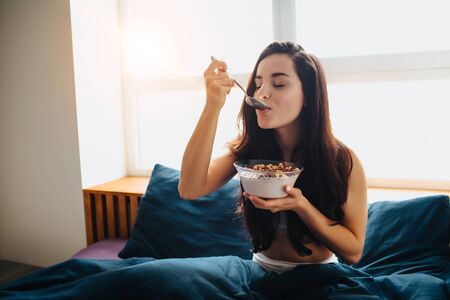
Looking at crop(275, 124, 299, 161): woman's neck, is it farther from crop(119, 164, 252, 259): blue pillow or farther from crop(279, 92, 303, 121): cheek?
crop(119, 164, 252, 259): blue pillow

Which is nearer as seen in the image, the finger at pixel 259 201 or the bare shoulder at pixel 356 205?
the finger at pixel 259 201

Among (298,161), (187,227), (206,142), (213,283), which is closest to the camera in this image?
(213,283)

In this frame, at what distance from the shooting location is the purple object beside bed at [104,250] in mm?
1867

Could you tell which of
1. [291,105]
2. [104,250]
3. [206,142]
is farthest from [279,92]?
[104,250]

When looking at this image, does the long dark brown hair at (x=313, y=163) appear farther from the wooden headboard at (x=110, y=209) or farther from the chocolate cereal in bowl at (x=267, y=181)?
the wooden headboard at (x=110, y=209)

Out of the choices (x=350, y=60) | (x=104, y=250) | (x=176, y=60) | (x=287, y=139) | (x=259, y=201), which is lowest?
(x=104, y=250)

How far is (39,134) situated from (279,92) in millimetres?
1793

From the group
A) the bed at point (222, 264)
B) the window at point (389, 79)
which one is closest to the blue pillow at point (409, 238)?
the bed at point (222, 264)

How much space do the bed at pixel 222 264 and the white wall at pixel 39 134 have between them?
0.51 metres

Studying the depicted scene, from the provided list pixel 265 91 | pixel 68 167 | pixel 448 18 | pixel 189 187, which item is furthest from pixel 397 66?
pixel 68 167

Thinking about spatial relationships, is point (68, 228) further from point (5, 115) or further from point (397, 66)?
point (397, 66)

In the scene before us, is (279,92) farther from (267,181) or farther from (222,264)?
(222,264)

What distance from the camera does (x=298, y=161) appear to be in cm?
129

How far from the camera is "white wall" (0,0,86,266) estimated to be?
2.20 m
